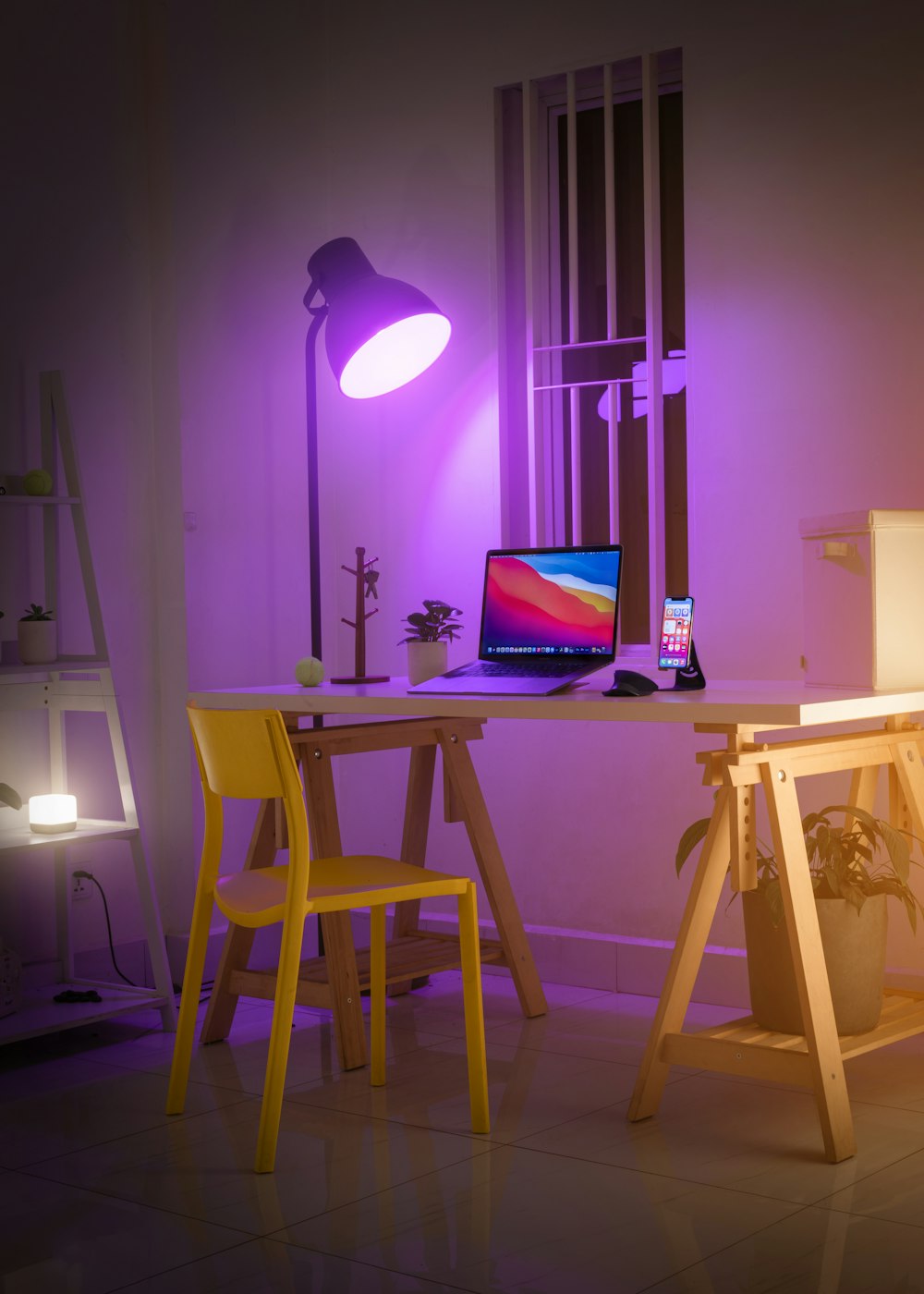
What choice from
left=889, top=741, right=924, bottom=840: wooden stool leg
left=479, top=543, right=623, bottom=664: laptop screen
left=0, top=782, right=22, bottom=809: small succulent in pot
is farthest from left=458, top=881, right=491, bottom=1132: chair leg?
left=0, top=782, right=22, bottom=809: small succulent in pot

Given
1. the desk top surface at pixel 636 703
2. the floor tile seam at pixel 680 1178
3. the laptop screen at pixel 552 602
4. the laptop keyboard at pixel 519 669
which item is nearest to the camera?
the floor tile seam at pixel 680 1178

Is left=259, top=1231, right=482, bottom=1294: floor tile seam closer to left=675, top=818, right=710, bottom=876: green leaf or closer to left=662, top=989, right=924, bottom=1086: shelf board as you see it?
left=662, top=989, right=924, bottom=1086: shelf board

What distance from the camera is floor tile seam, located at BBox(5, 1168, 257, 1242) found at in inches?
88.8

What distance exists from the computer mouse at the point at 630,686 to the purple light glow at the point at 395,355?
1263 millimetres

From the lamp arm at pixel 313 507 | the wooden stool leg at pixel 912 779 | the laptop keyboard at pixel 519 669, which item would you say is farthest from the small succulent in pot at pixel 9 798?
the wooden stool leg at pixel 912 779

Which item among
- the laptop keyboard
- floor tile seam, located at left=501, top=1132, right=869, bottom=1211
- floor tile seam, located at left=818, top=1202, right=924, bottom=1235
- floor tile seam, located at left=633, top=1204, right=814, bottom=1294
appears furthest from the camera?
the laptop keyboard

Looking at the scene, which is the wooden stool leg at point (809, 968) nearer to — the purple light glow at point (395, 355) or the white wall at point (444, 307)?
the white wall at point (444, 307)

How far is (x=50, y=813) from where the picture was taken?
3355 millimetres

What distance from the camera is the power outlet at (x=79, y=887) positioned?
12.3 feet

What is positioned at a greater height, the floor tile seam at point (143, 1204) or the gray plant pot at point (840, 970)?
the gray plant pot at point (840, 970)

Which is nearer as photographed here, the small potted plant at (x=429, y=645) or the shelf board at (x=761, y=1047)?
the shelf board at (x=761, y=1047)

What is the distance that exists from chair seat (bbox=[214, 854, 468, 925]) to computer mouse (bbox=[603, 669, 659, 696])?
0.46 meters

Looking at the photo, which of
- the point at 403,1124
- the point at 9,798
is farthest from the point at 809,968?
the point at 9,798

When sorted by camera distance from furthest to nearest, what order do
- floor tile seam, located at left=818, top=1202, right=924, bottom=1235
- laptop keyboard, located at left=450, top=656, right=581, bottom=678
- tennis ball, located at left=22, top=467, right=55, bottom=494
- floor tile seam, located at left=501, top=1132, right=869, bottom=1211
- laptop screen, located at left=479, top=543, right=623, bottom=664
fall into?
1. tennis ball, located at left=22, top=467, right=55, bottom=494
2. laptop screen, located at left=479, top=543, right=623, bottom=664
3. laptop keyboard, located at left=450, top=656, right=581, bottom=678
4. floor tile seam, located at left=501, top=1132, right=869, bottom=1211
5. floor tile seam, located at left=818, top=1202, right=924, bottom=1235
